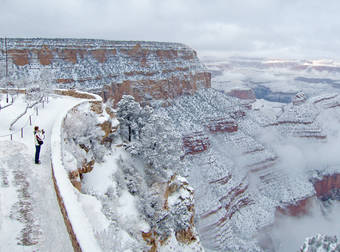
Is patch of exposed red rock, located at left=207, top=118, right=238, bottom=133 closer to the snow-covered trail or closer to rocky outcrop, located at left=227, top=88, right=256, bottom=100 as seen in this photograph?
the snow-covered trail

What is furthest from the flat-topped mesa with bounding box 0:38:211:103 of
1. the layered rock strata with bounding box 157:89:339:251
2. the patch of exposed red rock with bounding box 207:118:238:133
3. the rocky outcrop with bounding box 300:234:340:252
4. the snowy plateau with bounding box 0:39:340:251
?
the rocky outcrop with bounding box 300:234:340:252

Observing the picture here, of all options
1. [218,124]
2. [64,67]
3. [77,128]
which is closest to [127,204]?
[77,128]

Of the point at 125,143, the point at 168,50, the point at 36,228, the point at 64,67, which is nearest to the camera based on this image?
the point at 36,228

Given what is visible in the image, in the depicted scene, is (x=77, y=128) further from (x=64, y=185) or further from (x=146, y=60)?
(x=146, y=60)

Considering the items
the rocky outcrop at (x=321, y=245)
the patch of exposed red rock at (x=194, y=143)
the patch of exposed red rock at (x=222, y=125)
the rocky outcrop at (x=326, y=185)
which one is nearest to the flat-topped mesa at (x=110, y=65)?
the patch of exposed red rock at (x=222, y=125)

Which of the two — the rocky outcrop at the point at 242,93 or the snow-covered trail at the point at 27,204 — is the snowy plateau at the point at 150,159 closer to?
the snow-covered trail at the point at 27,204

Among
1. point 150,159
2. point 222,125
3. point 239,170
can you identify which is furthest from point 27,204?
point 222,125

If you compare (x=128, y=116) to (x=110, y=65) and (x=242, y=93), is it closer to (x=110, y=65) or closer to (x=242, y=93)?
(x=110, y=65)
